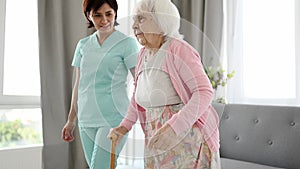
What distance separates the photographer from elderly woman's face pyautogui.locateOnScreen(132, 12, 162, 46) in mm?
969

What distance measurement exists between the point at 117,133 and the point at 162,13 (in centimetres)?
39

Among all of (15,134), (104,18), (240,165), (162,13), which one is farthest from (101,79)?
(15,134)

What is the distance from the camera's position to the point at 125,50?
114 cm

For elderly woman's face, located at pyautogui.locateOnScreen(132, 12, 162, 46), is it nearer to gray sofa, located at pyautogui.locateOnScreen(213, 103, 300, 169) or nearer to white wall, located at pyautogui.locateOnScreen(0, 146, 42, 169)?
gray sofa, located at pyautogui.locateOnScreen(213, 103, 300, 169)

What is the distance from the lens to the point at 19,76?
8.88ft

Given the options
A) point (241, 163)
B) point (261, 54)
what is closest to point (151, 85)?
point (241, 163)

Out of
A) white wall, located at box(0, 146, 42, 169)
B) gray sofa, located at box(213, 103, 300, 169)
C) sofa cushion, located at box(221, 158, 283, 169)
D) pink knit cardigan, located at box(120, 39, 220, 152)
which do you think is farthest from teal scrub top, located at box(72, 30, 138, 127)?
white wall, located at box(0, 146, 42, 169)

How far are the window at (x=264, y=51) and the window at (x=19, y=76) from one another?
1.72 meters

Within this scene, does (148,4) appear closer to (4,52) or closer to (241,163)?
(241,163)

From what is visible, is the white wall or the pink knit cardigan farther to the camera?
the white wall

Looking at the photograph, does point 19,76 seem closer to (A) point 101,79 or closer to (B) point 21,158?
(B) point 21,158

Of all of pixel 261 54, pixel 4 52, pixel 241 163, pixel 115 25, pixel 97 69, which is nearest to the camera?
pixel 115 25

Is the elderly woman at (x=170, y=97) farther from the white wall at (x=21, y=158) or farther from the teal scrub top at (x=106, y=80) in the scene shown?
the white wall at (x=21, y=158)

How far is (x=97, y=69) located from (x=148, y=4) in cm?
36
